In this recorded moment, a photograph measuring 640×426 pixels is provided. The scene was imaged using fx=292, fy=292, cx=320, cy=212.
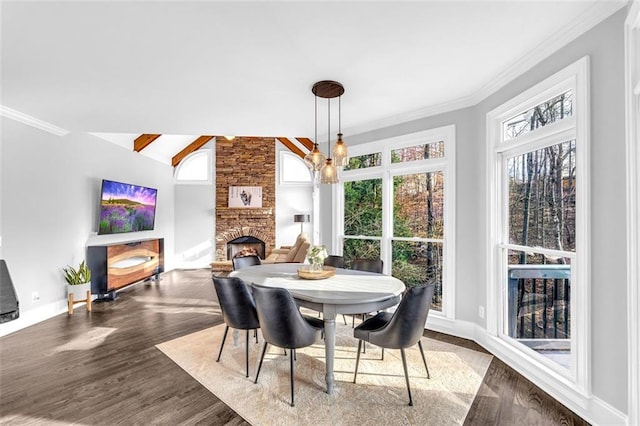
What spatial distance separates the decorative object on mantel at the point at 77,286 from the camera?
4.11 meters

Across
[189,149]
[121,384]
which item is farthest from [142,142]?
[121,384]

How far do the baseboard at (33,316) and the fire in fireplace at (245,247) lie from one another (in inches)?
A: 155

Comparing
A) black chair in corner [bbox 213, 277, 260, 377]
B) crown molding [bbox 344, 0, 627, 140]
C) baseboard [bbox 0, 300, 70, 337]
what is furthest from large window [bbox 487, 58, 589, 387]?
baseboard [bbox 0, 300, 70, 337]

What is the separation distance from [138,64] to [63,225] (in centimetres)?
322

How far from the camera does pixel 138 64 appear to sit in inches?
94.9

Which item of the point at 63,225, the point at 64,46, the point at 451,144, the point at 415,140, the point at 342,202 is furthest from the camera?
the point at 342,202

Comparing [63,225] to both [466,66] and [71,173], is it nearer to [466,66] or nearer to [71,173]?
[71,173]

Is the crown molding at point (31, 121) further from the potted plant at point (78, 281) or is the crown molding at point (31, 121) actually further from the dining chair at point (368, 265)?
the dining chair at point (368, 265)

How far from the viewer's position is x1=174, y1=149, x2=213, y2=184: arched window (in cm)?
780

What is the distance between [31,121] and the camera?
369 cm

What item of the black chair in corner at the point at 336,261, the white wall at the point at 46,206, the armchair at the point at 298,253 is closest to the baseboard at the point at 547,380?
the black chair in corner at the point at 336,261

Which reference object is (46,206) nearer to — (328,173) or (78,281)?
(78,281)

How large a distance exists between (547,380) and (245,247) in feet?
22.9

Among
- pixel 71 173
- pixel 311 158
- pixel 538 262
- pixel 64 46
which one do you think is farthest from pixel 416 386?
pixel 71 173
